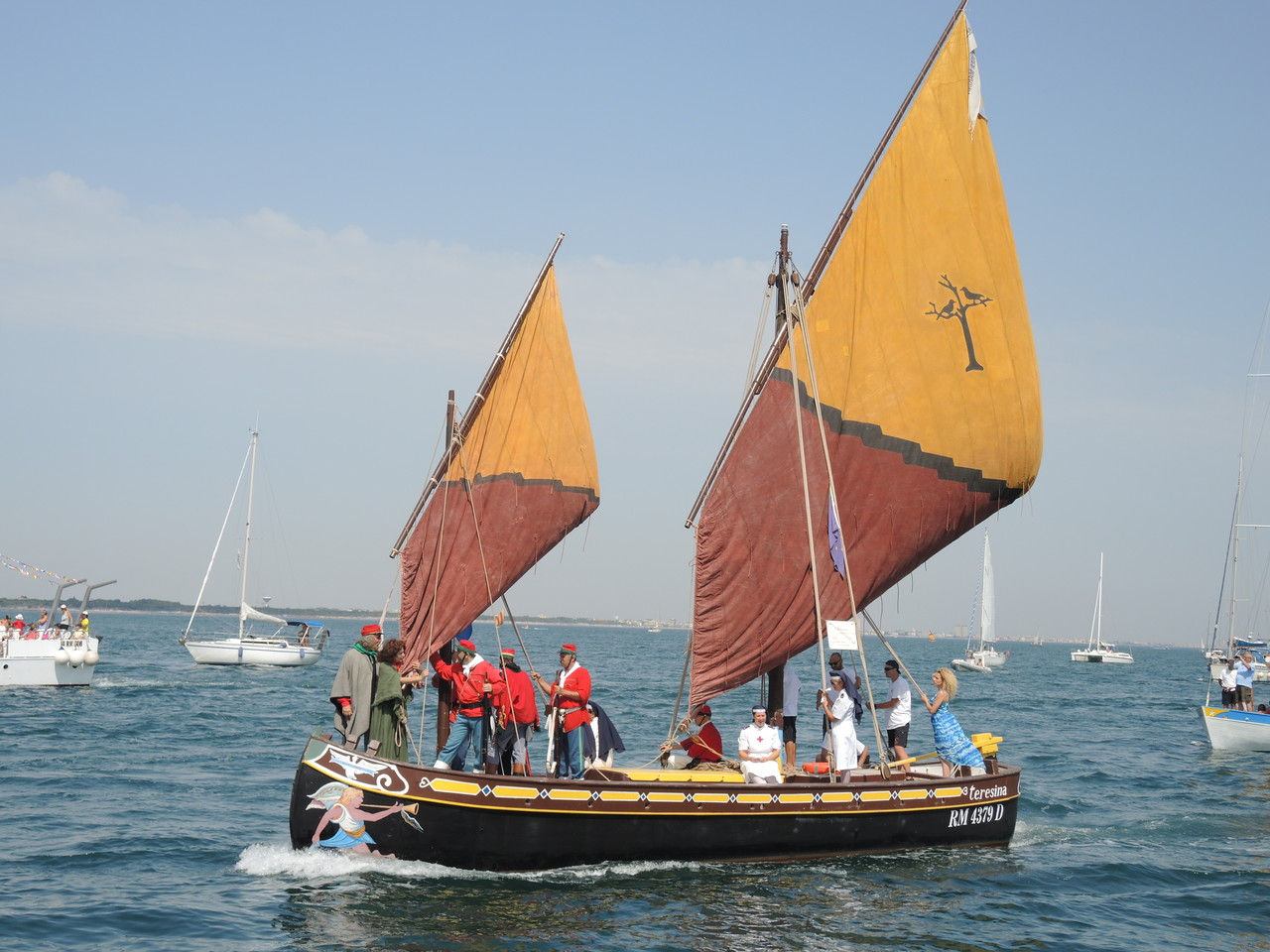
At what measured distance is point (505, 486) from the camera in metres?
20.9

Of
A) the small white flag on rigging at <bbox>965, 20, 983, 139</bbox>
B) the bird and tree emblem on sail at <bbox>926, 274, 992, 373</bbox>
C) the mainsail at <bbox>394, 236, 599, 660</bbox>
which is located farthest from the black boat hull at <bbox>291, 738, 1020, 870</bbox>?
the small white flag on rigging at <bbox>965, 20, 983, 139</bbox>

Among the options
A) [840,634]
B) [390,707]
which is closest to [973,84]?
[840,634]

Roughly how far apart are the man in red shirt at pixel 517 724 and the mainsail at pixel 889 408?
9.02 feet

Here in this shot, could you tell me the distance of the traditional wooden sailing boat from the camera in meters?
18.4

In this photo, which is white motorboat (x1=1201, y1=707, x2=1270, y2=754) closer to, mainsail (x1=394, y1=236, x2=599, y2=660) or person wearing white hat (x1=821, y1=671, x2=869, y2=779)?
person wearing white hat (x1=821, y1=671, x2=869, y2=779)

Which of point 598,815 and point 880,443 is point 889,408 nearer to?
point 880,443

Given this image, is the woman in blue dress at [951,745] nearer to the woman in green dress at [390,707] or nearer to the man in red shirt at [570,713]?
the man in red shirt at [570,713]

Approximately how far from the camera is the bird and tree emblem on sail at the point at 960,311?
776 inches

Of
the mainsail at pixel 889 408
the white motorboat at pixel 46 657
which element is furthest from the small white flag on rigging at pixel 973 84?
the white motorboat at pixel 46 657

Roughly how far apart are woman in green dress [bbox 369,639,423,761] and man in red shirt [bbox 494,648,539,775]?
1.54 metres

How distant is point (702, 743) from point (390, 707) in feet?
16.5

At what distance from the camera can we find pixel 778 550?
18.8m

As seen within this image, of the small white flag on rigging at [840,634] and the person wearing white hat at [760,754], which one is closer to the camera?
the person wearing white hat at [760,754]

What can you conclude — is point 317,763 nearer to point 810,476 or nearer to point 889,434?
point 810,476
